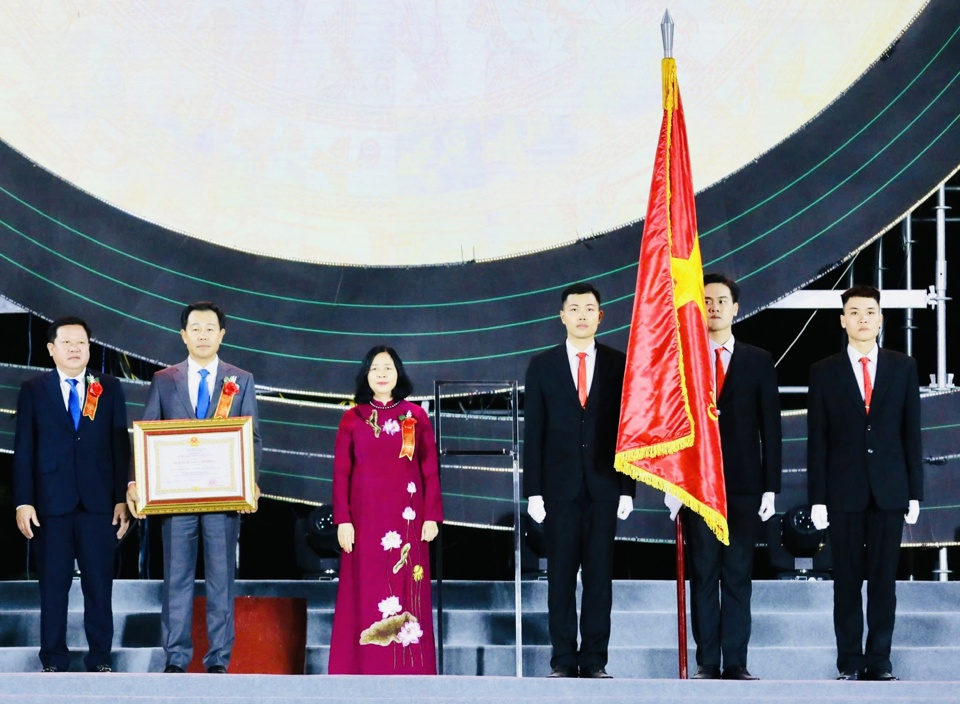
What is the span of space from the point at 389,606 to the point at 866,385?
190 centimetres

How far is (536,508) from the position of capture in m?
4.99

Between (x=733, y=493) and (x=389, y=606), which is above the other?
(x=733, y=493)

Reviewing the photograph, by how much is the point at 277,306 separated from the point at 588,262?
1.55 metres

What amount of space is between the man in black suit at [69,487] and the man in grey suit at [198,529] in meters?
0.15

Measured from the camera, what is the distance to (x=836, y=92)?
22.8ft

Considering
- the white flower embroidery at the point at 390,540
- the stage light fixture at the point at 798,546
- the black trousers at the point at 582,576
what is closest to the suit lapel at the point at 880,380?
the black trousers at the point at 582,576

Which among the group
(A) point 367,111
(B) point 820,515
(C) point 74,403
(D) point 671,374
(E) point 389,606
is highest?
(A) point 367,111

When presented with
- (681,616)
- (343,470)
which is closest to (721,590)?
(681,616)

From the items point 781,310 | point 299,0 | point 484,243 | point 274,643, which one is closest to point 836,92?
point 781,310

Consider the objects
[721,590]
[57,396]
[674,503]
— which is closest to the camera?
[721,590]

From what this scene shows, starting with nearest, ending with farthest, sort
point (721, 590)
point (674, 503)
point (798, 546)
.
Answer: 1. point (721, 590)
2. point (674, 503)
3. point (798, 546)

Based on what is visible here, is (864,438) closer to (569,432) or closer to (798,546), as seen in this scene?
(569,432)

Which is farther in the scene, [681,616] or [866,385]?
[866,385]

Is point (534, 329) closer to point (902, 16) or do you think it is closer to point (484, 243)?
point (484, 243)
